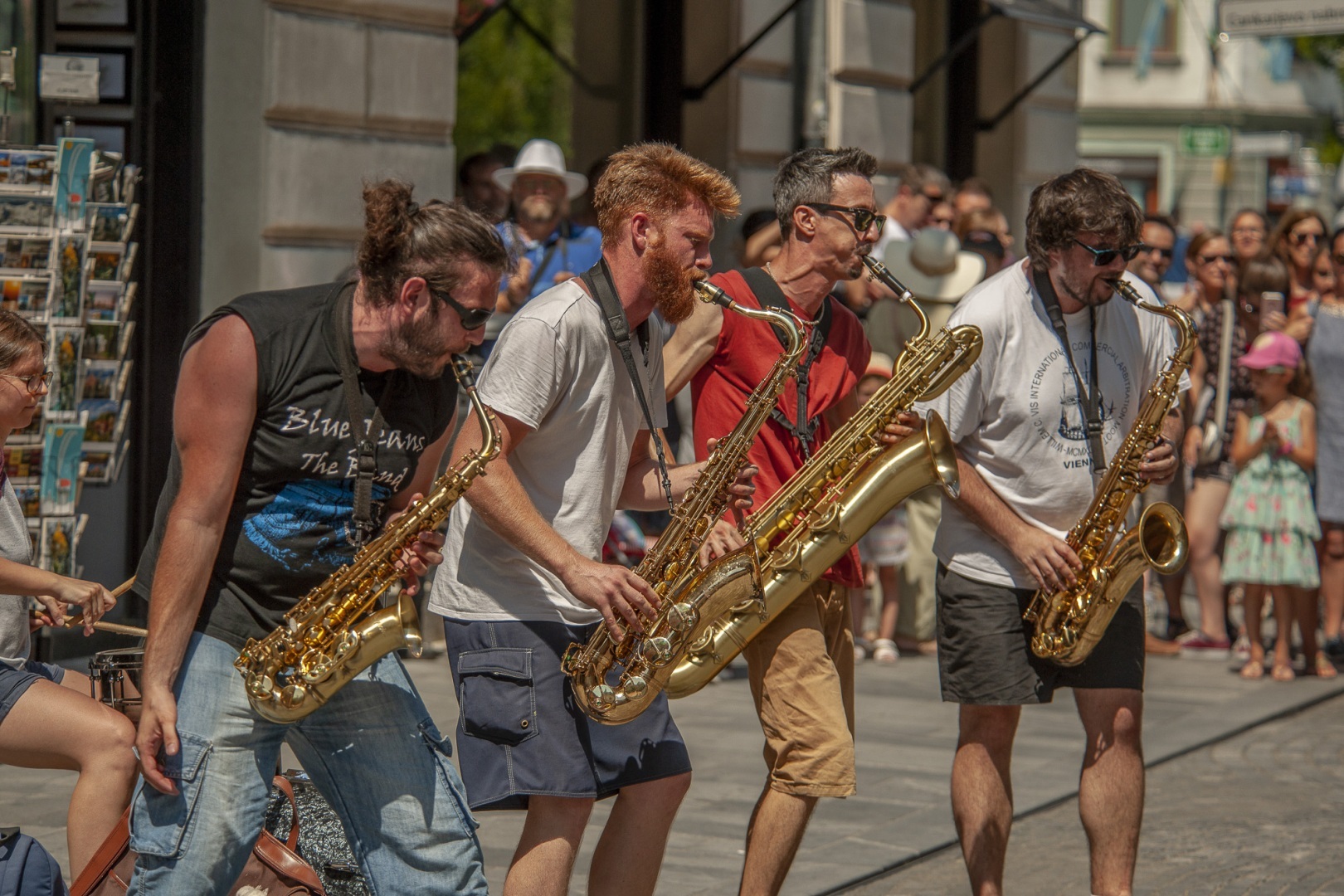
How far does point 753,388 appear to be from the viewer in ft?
15.5

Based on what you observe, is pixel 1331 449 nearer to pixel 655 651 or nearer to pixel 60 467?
pixel 60 467

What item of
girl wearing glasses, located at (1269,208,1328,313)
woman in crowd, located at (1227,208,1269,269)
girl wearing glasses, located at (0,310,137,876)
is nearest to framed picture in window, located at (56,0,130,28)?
girl wearing glasses, located at (0,310,137,876)

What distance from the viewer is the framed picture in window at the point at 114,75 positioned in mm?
7895

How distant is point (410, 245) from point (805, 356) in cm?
146

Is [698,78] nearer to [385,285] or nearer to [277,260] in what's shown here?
[277,260]

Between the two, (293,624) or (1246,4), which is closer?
(293,624)

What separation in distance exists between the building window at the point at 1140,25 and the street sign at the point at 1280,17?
2310 cm

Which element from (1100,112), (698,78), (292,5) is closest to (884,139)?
(698,78)

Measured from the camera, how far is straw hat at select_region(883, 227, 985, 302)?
935 centimetres

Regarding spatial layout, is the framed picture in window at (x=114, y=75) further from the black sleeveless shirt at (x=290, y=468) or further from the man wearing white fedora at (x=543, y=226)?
the black sleeveless shirt at (x=290, y=468)

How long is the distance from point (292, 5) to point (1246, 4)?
8249 millimetres

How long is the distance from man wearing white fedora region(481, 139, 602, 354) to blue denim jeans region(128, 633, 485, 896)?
4.80 m

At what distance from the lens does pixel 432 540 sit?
3.62 metres

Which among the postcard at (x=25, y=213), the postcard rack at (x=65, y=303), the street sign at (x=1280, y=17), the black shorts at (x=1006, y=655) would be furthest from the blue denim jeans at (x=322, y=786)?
the street sign at (x=1280, y=17)
